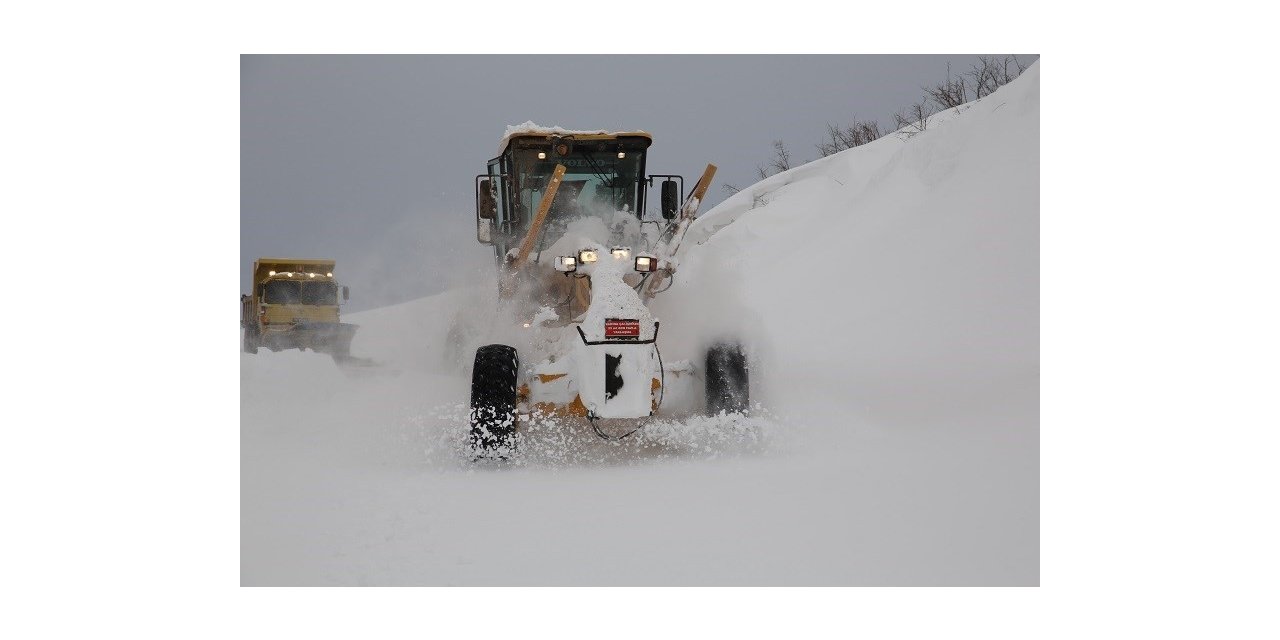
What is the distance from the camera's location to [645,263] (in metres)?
7.04

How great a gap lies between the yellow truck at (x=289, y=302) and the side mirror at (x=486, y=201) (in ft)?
23.0

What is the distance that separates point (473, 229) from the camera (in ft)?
31.2

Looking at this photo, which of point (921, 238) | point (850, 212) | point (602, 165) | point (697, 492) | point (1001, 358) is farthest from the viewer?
point (850, 212)

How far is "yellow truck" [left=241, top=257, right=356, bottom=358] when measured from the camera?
13961mm

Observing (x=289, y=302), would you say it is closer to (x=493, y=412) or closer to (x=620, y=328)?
(x=493, y=412)

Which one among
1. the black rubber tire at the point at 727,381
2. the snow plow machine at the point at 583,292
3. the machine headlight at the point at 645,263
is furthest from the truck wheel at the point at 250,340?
the black rubber tire at the point at 727,381

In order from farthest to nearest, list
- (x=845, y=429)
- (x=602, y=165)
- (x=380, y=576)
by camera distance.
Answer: (x=602, y=165) < (x=845, y=429) < (x=380, y=576)

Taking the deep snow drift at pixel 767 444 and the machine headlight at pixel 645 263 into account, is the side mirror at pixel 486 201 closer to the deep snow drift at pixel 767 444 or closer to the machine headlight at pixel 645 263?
the deep snow drift at pixel 767 444

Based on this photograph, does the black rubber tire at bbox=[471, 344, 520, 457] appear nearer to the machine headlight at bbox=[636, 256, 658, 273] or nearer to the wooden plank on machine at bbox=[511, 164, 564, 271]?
the machine headlight at bbox=[636, 256, 658, 273]

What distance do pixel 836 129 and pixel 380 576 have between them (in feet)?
53.3

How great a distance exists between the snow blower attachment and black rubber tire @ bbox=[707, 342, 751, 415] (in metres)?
8.50

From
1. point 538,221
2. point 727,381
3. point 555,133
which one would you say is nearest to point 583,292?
point 538,221

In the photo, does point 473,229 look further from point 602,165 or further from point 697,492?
point 697,492

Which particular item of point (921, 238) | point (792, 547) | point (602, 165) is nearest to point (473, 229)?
point (602, 165)
